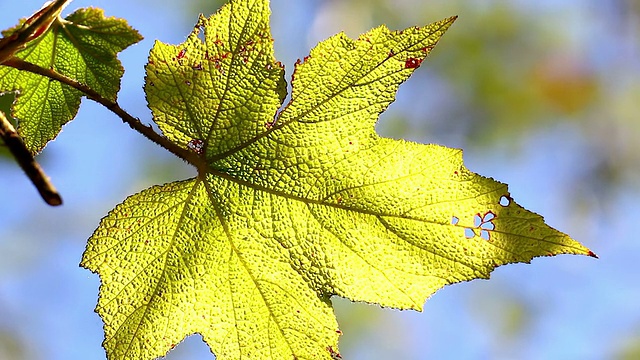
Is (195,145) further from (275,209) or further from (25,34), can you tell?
(25,34)

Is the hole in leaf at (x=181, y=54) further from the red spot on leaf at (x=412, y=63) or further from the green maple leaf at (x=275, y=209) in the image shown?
the red spot on leaf at (x=412, y=63)

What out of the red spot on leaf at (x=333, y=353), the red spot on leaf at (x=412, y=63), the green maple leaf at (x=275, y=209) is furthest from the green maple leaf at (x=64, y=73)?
the red spot on leaf at (x=333, y=353)

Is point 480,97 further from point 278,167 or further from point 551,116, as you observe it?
point 278,167

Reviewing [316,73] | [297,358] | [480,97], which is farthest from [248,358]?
[480,97]

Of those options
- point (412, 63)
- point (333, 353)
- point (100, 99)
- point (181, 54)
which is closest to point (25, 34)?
point (100, 99)

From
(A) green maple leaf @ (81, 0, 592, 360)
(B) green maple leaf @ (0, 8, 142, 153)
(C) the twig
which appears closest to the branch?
(C) the twig

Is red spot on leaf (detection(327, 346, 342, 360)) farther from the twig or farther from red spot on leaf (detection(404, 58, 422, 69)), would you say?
the twig

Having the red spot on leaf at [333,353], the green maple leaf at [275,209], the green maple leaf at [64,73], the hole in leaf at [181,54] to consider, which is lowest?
the red spot on leaf at [333,353]
